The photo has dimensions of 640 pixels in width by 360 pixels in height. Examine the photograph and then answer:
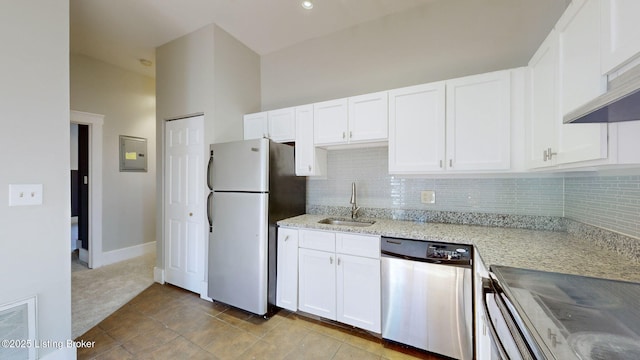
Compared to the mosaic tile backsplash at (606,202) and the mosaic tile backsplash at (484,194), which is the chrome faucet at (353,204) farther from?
the mosaic tile backsplash at (606,202)

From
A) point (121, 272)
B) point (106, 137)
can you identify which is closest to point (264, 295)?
point (121, 272)

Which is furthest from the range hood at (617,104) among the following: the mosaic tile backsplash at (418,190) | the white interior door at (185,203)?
the white interior door at (185,203)

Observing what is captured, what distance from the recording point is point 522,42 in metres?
2.04

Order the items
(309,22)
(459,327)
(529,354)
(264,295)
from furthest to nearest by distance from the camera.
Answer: (309,22) → (264,295) → (459,327) → (529,354)

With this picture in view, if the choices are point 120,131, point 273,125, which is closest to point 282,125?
point 273,125

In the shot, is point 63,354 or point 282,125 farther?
point 282,125

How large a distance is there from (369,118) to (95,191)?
3986 millimetres

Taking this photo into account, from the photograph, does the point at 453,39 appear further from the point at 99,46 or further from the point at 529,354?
the point at 99,46

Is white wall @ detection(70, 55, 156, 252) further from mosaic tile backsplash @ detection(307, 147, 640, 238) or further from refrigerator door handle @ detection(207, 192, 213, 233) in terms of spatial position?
mosaic tile backsplash @ detection(307, 147, 640, 238)

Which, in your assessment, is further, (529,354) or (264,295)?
(264,295)

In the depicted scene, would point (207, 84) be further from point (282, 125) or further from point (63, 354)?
point (63, 354)

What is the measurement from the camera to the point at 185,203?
9.51ft

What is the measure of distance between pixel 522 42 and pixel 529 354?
2422 millimetres

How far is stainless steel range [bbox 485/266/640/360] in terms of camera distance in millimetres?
613
